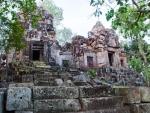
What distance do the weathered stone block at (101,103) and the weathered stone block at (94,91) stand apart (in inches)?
5.1

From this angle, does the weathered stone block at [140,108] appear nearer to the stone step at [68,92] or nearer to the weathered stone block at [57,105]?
the stone step at [68,92]

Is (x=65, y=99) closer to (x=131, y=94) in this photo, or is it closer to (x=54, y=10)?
(x=131, y=94)

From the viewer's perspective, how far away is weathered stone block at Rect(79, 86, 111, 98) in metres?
5.08

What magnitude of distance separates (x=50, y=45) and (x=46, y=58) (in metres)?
1.46

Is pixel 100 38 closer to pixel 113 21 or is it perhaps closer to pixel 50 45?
pixel 50 45

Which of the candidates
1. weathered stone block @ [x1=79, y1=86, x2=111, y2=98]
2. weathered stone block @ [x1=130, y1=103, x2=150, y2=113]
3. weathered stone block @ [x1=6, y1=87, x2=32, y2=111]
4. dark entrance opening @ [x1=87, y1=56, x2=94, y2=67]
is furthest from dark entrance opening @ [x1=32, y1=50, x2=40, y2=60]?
weathered stone block @ [x1=6, y1=87, x2=32, y2=111]

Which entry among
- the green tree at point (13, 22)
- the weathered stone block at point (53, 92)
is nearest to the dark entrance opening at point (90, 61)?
the green tree at point (13, 22)

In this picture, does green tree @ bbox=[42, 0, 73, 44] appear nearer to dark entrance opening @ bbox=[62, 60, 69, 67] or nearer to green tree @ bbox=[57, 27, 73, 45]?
green tree @ bbox=[57, 27, 73, 45]

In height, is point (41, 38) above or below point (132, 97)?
above

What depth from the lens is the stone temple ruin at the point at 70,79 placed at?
452cm

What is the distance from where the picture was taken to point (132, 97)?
5.44 meters

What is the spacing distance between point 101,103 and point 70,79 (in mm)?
8879

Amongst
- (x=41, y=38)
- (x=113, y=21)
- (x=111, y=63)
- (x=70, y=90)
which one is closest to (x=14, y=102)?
(x=70, y=90)

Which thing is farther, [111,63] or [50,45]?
[111,63]
